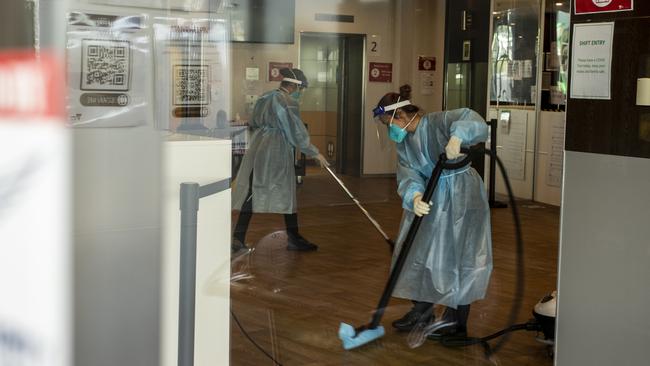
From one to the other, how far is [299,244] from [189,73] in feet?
6.72

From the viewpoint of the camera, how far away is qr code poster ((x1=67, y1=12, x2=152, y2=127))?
134 centimetres

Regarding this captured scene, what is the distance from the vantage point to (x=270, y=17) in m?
3.73

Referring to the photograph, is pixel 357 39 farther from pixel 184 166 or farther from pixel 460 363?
pixel 184 166

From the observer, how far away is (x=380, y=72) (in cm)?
397

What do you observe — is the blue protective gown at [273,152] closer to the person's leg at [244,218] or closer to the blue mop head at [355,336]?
the person's leg at [244,218]

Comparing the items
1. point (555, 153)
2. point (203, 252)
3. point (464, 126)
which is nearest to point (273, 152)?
point (464, 126)

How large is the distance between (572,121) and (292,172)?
1697 millimetres

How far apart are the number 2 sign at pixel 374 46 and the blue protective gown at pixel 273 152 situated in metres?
0.41

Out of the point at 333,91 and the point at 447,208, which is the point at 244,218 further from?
the point at 447,208

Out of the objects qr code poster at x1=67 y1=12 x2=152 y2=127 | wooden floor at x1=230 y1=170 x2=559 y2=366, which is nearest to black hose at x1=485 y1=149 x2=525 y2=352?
wooden floor at x1=230 y1=170 x2=559 y2=366

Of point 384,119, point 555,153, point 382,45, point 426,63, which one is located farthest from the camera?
point 555,153

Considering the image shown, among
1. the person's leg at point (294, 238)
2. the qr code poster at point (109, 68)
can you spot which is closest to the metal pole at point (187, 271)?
the qr code poster at point (109, 68)

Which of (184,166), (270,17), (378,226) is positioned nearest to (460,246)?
(378,226)

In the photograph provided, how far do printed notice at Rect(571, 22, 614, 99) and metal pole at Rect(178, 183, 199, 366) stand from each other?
128 centimetres
